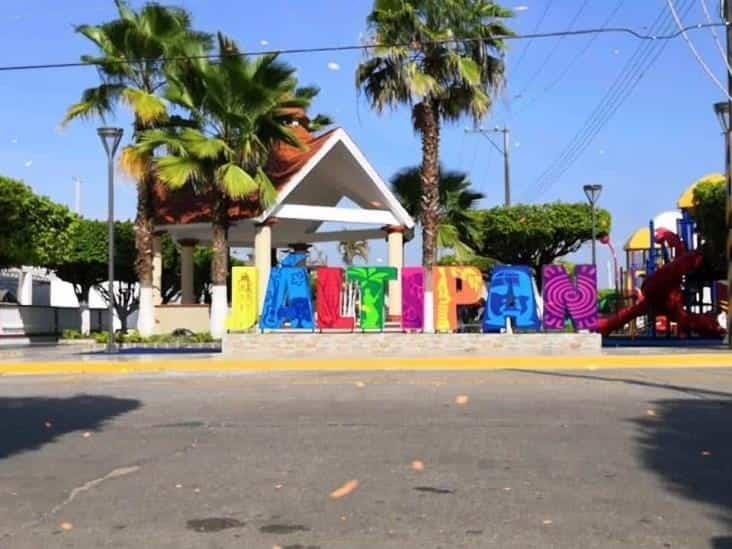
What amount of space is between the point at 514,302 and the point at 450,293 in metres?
1.64

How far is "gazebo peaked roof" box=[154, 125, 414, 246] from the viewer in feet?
85.7

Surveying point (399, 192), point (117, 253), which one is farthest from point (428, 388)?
point (117, 253)

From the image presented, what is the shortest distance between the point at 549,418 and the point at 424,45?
1491 centimetres

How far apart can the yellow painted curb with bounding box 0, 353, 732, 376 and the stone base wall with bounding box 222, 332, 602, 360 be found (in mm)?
1071

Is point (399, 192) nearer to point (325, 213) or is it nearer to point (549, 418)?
point (325, 213)

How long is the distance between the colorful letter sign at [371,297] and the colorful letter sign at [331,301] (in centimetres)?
33

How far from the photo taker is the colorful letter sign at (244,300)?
869 inches

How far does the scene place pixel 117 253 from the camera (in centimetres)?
3681

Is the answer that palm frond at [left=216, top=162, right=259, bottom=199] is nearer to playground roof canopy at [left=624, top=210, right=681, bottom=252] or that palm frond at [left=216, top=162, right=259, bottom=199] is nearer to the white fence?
the white fence

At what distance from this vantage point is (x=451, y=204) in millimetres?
31125

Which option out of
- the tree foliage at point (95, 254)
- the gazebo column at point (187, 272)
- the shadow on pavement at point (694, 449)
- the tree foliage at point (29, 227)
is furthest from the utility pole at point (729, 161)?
the tree foliage at point (95, 254)

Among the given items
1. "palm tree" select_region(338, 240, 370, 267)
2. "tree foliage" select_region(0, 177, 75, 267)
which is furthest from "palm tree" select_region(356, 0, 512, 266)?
"palm tree" select_region(338, 240, 370, 267)

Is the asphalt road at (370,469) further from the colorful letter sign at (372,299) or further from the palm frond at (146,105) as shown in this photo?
the palm frond at (146,105)

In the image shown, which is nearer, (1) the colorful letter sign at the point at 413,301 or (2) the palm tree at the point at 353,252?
(1) the colorful letter sign at the point at 413,301
